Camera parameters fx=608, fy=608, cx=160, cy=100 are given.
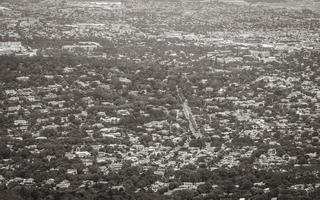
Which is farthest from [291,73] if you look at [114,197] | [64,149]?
[114,197]

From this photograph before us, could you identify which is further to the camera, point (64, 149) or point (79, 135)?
point (79, 135)

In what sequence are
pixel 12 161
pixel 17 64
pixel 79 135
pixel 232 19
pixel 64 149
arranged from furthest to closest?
1. pixel 232 19
2. pixel 17 64
3. pixel 79 135
4. pixel 64 149
5. pixel 12 161

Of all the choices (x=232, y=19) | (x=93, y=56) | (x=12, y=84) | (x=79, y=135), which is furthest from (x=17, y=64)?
(x=232, y=19)

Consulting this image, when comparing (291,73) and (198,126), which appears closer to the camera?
(198,126)

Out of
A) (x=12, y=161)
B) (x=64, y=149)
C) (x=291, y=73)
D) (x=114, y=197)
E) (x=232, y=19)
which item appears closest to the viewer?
(x=114, y=197)

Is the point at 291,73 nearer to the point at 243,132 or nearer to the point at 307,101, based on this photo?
the point at 307,101

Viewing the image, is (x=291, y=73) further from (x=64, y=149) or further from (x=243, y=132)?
(x=64, y=149)

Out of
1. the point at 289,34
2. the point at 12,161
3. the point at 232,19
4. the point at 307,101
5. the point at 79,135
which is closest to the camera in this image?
the point at 12,161
